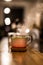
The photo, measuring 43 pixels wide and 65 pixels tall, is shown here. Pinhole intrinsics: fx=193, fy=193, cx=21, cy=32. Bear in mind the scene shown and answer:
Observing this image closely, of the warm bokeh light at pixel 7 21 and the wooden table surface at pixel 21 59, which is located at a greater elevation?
the warm bokeh light at pixel 7 21

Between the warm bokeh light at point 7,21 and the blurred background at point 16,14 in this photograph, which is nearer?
the blurred background at point 16,14

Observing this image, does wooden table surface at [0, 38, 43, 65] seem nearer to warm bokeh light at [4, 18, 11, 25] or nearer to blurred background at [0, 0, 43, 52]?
blurred background at [0, 0, 43, 52]

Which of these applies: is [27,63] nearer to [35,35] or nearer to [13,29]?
[35,35]

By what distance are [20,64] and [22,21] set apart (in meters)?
7.29

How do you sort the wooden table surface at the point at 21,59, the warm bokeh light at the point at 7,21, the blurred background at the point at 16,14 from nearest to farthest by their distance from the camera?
the wooden table surface at the point at 21,59 → the blurred background at the point at 16,14 → the warm bokeh light at the point at 7,21

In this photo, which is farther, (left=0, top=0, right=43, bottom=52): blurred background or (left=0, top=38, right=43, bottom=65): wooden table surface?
(left=0, top=0, right=43, bottom=52): blurred background

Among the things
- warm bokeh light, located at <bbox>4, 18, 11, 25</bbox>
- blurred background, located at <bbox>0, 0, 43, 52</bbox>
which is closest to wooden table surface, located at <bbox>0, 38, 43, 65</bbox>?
blurred background, located at <bbox>0, 0, 43, 52</bbox>

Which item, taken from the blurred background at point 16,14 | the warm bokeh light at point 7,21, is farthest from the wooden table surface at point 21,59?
the warm bokeh light at point 7,21

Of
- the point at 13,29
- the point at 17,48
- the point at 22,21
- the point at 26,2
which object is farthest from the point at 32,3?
the point at 17,48

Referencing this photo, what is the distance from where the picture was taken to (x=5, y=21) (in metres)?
9.80

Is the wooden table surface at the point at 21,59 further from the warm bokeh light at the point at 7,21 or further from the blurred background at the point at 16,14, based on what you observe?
the warm bokeh light at the point at 7,21

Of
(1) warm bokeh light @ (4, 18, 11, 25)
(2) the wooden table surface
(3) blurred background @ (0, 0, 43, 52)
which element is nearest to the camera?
(2) the wooden table surface

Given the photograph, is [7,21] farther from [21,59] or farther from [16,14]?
[21,59]

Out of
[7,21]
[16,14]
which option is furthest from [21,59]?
[16,14]
